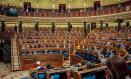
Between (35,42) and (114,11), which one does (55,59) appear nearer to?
(35,42)

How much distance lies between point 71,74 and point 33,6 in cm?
2715

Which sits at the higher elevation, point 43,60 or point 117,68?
point 117,68

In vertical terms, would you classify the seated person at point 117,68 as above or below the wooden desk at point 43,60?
above

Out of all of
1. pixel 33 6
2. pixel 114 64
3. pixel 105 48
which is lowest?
pixel 105 48

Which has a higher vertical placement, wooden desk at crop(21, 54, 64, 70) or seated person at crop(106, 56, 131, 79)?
seated person at crop(106, 56, 131, 79)

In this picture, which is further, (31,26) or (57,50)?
(31,26)

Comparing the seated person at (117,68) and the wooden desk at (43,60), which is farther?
the wooden desk at (43,60)

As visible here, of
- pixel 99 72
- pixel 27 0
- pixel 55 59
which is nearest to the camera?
pixel 99 72

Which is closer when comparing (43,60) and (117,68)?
(117,68)

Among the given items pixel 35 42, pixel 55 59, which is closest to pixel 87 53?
pixel 55 59

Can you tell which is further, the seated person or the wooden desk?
the wooden desk

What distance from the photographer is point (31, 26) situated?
29828mm

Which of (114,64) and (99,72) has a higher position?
(114,64)

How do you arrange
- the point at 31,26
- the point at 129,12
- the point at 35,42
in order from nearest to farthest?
the point at 35,42, the point at 129,12, the point at 31,26
